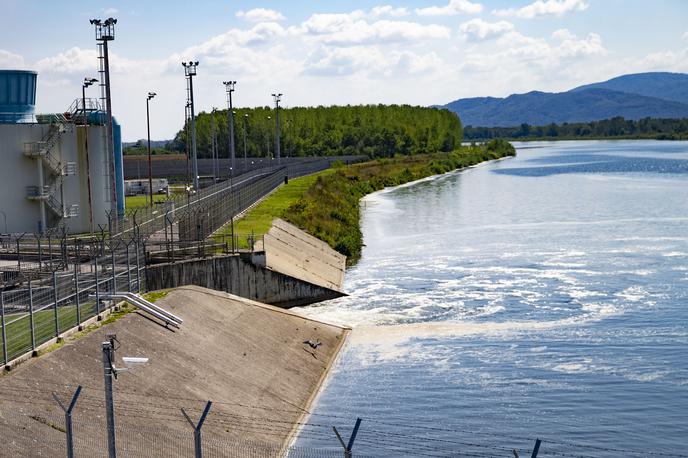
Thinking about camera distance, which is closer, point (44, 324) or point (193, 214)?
point (44, 324)

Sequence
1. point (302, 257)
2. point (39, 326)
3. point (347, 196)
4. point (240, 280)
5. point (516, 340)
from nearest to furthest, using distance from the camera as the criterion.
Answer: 1. point (39, 326)
2. point (516, 340)
3. point (240, 280)
4. point (302, 257)
5. point (347, 196)

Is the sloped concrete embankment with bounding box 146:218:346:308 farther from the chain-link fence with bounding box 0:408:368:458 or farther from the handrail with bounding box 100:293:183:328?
the chain-link fence with bounding box 0:408:368:458

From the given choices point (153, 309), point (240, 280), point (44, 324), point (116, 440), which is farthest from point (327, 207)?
point (116, 440)

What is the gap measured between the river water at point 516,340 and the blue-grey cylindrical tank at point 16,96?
74.3ft

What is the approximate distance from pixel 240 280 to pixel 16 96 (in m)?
22.1

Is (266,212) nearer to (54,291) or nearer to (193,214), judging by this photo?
(193,214)

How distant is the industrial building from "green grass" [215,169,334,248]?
765cm

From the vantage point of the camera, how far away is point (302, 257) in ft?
197

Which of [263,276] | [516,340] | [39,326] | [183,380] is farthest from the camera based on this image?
[263,276]

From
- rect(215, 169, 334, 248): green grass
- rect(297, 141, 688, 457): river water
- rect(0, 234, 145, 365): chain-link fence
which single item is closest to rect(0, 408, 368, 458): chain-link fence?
rect(297, 141, 688, 457): river water

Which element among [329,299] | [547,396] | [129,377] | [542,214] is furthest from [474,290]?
[542,214]

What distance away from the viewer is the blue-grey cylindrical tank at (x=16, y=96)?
199ft

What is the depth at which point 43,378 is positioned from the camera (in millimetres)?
26141

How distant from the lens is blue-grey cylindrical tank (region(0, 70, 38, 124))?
60688 mm
